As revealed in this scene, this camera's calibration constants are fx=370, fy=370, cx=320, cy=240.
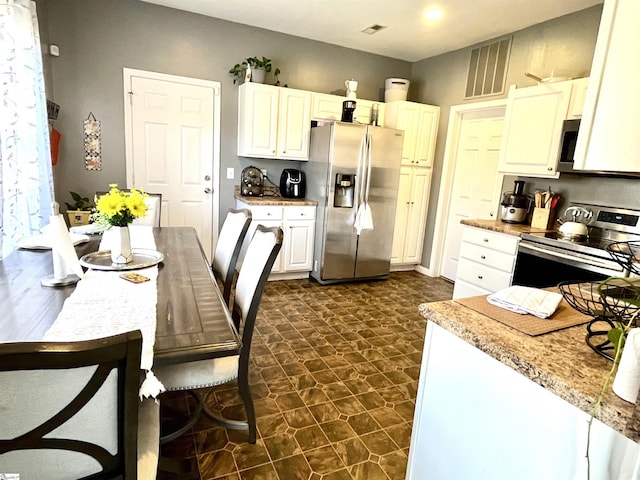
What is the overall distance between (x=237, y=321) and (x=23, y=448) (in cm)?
117

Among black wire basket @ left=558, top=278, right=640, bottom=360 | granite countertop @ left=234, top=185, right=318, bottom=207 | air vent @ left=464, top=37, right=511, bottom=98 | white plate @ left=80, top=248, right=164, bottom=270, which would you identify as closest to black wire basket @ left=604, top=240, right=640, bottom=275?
black wire basket @ left=558, top=278, right=640, bottom=360

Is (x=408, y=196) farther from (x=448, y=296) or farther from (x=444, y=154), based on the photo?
(x=448, y=296)

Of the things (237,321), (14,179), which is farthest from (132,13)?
(237,321)

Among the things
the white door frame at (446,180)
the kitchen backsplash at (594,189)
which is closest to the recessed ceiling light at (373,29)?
the white door frame at (446,180)

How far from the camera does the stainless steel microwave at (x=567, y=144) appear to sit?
2.77 meters

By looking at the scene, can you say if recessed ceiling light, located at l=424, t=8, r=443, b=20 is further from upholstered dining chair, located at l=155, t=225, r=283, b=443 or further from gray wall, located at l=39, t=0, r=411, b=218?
upholstered dining chair, located at l=155, t=225, r=283, b=443

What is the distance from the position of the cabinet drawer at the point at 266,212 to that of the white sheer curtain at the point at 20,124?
179 centimetres

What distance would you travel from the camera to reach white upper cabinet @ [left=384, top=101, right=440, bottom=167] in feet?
14.5

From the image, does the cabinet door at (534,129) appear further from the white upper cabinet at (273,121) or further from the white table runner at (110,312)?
the white table runner at (110,312)

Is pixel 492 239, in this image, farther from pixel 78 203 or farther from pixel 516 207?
pixel 78 203

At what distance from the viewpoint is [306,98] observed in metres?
4.14

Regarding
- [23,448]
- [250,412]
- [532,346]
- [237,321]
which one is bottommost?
[250,412]

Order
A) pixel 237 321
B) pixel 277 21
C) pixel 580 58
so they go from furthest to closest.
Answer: pixel 277 21 → pixel 580 58 → pixel 237 321

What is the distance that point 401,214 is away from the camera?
4656mm
